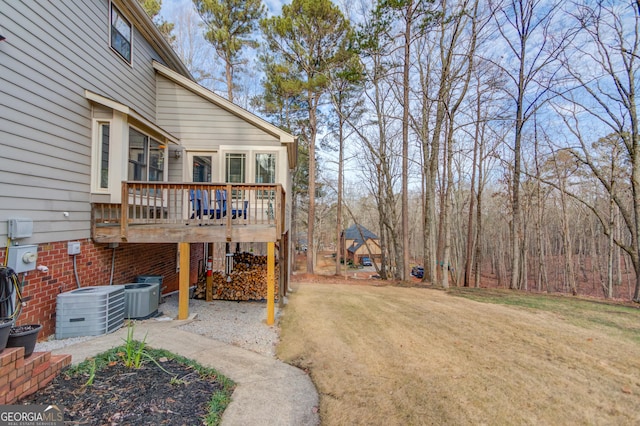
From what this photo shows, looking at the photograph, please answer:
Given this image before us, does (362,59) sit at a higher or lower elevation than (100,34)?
higher

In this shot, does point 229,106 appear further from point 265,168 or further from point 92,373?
point 92,373

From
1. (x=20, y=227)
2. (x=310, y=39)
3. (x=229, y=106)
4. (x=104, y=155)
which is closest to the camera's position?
(x=20, y=227)

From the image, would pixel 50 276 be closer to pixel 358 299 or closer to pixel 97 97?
pixel 97 97

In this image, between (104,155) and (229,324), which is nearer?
(104,155)

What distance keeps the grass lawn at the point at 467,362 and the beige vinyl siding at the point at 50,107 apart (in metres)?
3.96

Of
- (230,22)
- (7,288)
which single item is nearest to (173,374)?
(7,288)

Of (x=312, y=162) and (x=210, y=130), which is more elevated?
(x=312, y=162)

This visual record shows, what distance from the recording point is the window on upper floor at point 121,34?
5938 millimetres

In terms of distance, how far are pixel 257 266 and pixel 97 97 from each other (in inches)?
196

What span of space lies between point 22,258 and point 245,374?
3.20m

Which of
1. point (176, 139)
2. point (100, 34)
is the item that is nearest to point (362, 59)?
point (176, 139)

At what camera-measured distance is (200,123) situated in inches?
310

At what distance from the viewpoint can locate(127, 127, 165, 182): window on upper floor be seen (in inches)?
231

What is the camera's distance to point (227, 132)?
7898 millimetres
